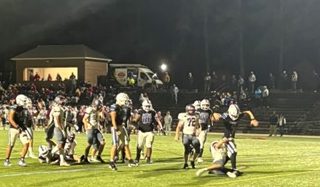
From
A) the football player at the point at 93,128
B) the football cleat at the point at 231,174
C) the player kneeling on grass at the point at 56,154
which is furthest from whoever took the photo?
the player kneeling on grass at the point at 56,154

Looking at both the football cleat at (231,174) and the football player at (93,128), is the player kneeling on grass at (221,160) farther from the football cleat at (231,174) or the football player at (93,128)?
the football player at (93,128)

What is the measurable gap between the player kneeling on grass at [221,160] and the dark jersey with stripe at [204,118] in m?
4.05

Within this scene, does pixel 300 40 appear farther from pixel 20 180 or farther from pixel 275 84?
pixel 20 180

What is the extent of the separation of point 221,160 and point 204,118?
4479mm

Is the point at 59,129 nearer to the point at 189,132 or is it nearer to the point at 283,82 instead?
the point at 189,132

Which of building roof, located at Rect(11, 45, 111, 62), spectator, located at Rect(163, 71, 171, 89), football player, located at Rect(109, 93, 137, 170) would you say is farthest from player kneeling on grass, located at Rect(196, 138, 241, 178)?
building roof, located at Rect(11, 45, 111, 62)

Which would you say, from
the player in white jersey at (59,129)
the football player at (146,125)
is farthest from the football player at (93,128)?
Answer: the football player at (146,125)

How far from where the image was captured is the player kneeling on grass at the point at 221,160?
16047 mm

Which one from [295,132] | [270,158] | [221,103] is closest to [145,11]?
[221,103]

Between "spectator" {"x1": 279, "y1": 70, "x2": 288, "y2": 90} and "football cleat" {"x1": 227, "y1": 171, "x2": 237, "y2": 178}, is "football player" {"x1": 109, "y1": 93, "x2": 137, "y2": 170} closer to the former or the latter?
"football cleat" {"x1": 227, "y1": 171, "x2": 237, "y2": 178}

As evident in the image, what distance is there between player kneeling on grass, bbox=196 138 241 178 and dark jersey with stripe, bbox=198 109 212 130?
405cm

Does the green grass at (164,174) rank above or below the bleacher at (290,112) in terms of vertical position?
below

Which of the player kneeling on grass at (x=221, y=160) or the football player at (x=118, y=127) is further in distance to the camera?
the football player at (x=118, y=127)

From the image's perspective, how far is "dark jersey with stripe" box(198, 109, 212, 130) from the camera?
2072cm
